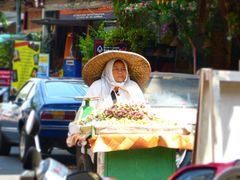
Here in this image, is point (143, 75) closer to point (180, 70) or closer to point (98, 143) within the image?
point (98, 143)

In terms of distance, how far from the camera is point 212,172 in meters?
4.58

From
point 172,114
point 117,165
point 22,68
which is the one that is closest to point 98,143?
point 117,165

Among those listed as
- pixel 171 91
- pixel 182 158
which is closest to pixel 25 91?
pixel 171 91

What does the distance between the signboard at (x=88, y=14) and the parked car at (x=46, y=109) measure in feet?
18.2

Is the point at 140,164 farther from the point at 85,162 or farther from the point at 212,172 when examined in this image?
the point at 212,172

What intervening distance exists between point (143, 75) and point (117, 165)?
6.31 feet

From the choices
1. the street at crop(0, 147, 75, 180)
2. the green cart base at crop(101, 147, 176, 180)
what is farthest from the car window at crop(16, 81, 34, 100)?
the green cart base at crop(101, 147, 176, 180)

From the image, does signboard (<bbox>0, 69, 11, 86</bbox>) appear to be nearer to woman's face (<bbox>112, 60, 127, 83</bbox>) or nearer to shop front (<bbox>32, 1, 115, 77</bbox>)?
shop front (<bbox>32, 1, 115, 77</bbox>)

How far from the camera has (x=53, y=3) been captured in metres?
24.6

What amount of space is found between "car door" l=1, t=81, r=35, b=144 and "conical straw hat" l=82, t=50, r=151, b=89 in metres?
4.56

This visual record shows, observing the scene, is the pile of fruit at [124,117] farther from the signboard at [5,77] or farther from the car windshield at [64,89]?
the signboard at [5,77]

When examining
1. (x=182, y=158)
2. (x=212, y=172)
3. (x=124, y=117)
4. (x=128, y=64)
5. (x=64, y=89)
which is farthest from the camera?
(x=64, y=89)

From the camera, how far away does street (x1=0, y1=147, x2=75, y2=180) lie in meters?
11.9

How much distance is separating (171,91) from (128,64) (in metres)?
1.92
